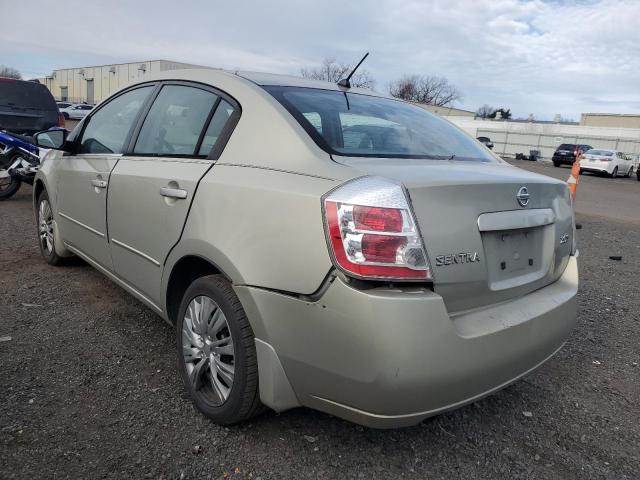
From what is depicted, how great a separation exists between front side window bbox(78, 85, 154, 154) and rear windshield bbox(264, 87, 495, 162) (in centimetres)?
128

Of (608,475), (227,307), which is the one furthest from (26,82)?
(608,475)

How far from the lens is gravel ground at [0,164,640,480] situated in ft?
7.15

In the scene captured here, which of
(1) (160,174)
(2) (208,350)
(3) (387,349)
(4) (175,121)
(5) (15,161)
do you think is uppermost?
(4) (175,121)

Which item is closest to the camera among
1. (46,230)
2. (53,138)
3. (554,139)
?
(53,138)

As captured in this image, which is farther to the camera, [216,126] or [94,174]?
[94,174]

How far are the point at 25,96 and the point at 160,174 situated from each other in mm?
8080

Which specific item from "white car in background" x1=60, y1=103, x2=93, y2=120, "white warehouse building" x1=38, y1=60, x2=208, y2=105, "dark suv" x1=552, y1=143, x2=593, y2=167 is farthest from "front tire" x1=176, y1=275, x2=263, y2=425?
"white warehouse building" x1=38, y1=60, x2=208, y2=105

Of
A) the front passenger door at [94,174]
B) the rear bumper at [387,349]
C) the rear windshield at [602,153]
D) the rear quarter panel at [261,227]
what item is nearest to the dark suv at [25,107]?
the front passenger door at [94,174]

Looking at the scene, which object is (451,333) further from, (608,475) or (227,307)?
(608,475)

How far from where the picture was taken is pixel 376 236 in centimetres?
182

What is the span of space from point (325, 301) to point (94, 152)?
261cm

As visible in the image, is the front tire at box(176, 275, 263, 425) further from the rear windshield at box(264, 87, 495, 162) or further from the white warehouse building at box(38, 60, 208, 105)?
the white warehouse building at box(38, 60, 208, 105)

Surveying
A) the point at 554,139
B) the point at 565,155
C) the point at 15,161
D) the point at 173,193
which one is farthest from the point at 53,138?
the point at 554,139

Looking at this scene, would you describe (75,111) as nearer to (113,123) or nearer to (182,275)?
(113,123)
